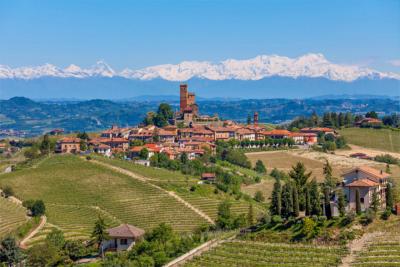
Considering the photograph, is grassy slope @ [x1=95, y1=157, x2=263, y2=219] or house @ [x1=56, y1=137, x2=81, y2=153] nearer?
grassy slope @ [x1=95, y1=157, x2=263, y2=219]

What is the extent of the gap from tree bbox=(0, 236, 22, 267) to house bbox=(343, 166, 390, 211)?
18.6m

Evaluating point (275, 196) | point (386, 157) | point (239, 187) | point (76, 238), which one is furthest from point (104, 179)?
point (386, 157)

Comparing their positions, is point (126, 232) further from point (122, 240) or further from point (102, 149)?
Answer: point (102, 149)

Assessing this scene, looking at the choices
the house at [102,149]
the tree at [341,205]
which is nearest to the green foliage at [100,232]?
the tree at [341,205]

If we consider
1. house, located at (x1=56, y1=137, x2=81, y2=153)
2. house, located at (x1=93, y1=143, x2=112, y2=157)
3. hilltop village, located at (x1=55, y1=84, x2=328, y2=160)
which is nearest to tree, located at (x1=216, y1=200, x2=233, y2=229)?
hilltop village, located at (x1=55, y1=84, x2=328, y2=160)

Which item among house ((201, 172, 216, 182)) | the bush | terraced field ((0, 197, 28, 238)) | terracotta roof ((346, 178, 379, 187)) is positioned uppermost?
terracotta roof ((346, 178, 379, 187))

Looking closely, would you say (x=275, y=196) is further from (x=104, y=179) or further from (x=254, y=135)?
(x=254, y=135)

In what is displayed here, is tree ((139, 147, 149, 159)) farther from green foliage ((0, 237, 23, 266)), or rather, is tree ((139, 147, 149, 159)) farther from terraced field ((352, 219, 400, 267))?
terraced field ((352, 219, 400, 267))

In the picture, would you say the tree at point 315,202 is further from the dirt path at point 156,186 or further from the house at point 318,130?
the house at point 318,130

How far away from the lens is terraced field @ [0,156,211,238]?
5459 cm

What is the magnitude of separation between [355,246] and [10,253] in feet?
61.6

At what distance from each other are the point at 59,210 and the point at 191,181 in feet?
45.1

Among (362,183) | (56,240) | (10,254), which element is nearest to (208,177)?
(56,240)

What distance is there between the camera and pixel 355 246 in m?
35.2
